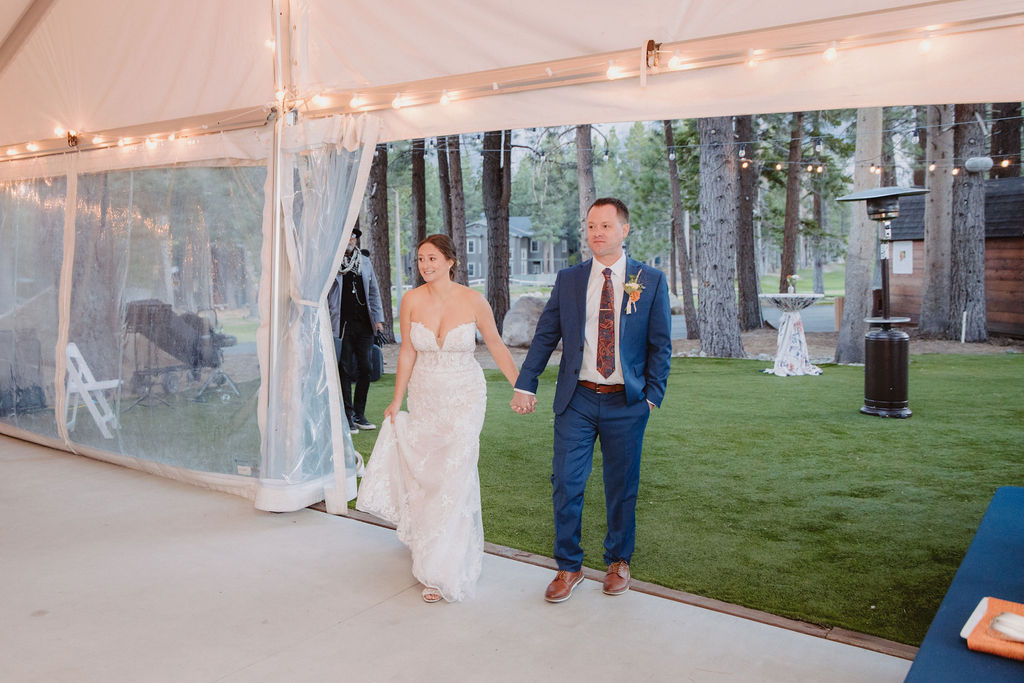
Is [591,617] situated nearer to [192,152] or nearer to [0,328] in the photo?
[192,152]

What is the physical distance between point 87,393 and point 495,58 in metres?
4.41

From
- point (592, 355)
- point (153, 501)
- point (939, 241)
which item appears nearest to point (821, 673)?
point (592, 355)

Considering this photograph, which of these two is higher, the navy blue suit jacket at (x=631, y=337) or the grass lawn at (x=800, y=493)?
the navy blue suit jacket at (x=631, y=337)

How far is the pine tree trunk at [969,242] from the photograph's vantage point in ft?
45.8

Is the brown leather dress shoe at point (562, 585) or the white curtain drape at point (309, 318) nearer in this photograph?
the brown leather dress shoe at point (562, 585)

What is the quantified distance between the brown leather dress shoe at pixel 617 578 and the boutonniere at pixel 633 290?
1.17 m

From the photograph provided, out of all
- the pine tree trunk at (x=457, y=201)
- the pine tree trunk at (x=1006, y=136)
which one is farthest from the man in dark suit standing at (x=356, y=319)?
the pine tree trunk at (x=1006, y=136)

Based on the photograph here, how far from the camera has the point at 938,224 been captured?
1468cm

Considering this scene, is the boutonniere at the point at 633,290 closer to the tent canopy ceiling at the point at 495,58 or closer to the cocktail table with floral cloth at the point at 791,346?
the tent canopy ceiling at the point at 495,58

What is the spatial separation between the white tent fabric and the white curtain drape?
0.04 feet

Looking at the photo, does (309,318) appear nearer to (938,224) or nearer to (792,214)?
(938,224)

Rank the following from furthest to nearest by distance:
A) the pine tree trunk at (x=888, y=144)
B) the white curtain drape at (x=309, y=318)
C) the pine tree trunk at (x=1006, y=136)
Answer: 1. the pine tree trunk at (x=888, y=144)
2. the pine tree trunk at (x=1006, y=136)
3. the white curtain drape at (x=309, y=318)

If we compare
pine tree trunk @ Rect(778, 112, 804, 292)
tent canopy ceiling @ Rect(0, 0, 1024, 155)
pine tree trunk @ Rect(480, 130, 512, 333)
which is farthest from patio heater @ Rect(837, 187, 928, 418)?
pine tree trunk @ Rect(778, 112, 804, 292)

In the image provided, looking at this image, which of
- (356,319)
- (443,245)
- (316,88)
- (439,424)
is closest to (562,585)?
(439,424)
